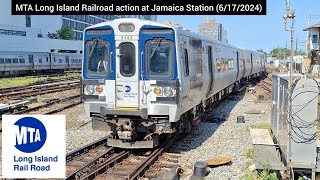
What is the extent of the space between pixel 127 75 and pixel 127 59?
→ 35 centimetres

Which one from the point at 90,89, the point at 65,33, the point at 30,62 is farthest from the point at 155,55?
the point at 65,33

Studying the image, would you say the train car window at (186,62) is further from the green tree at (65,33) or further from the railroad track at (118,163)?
the green tree at (65,33)

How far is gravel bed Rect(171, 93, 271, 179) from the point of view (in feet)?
26.1

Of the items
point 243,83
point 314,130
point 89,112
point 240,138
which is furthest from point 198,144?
point 243,83

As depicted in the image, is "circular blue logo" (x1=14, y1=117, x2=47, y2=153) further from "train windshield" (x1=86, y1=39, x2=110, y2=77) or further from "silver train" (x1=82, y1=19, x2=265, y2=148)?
"train windshield" (x1=86, y1=39, x2=110, y2=77)

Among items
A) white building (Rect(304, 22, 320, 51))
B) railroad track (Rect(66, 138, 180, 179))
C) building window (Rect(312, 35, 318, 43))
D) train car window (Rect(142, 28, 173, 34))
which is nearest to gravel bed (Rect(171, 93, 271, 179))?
railroad track (Rect(66, 138, 180, 179))

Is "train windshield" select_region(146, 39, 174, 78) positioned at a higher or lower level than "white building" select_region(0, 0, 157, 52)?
lower

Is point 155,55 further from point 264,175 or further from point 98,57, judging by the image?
point 264,175

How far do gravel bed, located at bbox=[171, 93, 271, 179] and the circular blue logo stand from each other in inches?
166

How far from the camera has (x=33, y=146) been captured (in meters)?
3.81

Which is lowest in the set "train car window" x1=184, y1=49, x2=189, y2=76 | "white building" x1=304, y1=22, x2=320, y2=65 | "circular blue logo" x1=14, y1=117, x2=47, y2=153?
"circular blue logo" x1=14, y1=117, x2=47, y2=153

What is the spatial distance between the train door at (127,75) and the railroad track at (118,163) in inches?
44.5

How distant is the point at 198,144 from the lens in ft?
33.2

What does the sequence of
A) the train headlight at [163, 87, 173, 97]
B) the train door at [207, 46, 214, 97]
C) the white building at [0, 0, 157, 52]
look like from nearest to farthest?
the train headlight at [163, 87, 173, 97] → the train door at [207, 46, 214, 97] → the white building at [0, 0, 157, 52]
